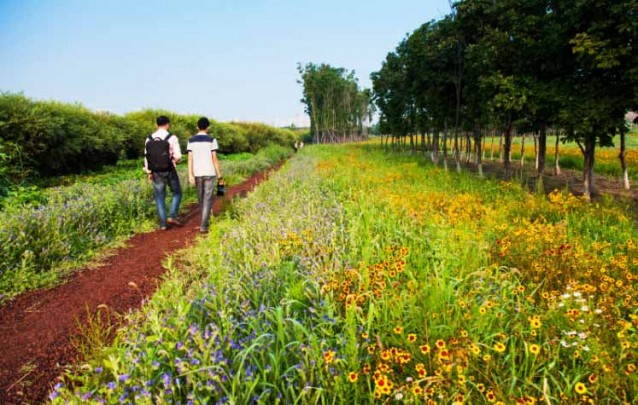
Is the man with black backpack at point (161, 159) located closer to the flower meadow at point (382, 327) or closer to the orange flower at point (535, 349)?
the flower meadow at point (382, 327)

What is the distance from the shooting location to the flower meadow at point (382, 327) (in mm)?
2090

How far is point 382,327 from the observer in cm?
274

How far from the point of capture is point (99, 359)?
298 centimetres

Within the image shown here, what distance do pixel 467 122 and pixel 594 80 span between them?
34.8ft

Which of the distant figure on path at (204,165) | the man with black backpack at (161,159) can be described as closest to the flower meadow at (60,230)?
the man with black backpack at (161,159)

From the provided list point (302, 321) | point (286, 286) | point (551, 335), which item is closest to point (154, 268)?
point (286, 286)

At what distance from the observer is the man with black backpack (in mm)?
8195

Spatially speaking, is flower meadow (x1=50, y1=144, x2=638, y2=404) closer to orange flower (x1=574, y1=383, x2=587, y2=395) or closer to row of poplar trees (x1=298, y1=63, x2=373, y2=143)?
orange flower (x1=574, y1=383, x2=587, y2=395)

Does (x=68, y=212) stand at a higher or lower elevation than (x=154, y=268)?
higher

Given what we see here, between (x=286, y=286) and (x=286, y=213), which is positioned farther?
(x=286, y=213)

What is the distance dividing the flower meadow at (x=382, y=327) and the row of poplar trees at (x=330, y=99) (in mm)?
64996

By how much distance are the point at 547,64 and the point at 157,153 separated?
12899 millimetres

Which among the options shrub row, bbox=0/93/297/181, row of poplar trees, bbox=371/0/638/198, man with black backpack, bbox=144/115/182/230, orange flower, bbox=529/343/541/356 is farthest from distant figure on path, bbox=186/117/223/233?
row of poplar trees, bbox=371/0/638/198

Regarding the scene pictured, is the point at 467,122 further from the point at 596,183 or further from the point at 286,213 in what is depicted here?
the point at 286,213
